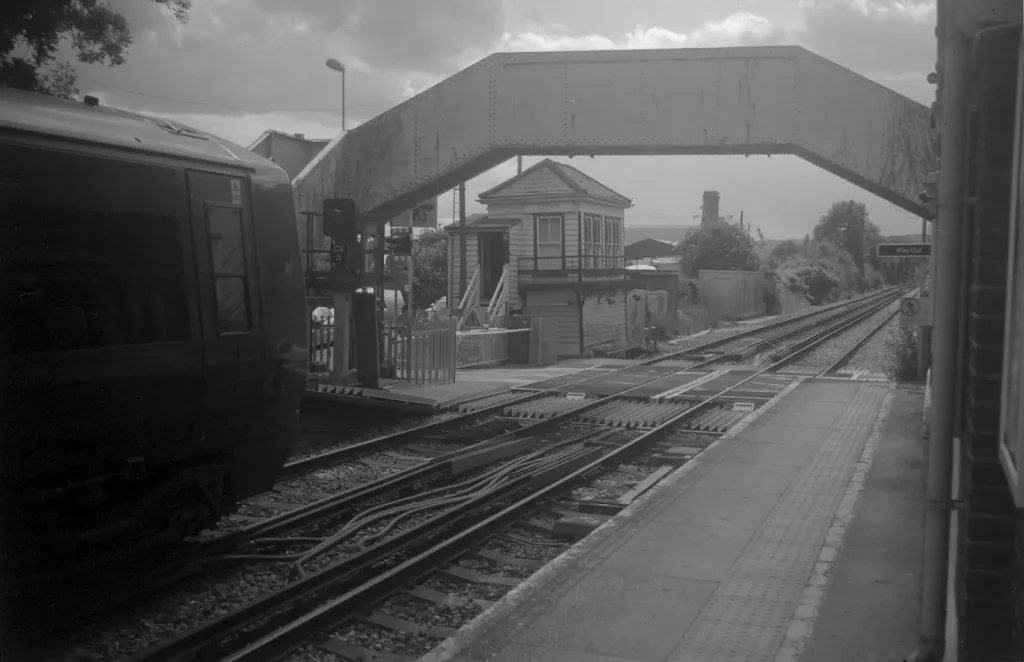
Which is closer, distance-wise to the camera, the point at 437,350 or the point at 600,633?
the point at 600,633

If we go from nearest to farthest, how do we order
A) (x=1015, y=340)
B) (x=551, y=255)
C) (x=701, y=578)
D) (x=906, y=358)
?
(x=1015, y=340), (x=701, y=578), (x=906, y=358), (x=551, y=255)

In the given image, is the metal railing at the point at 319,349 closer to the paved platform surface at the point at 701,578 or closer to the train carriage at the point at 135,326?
the paved platform surface at the point at 701,578

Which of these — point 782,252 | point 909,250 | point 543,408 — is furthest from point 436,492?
point 782,252

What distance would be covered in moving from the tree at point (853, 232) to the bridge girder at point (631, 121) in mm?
79161

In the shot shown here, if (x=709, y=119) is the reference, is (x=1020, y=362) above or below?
Result: below

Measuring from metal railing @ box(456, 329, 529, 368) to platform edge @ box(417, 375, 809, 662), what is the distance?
499 inches

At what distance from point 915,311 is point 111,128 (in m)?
7.65

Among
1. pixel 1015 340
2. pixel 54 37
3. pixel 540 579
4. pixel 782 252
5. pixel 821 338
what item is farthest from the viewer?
pixel 782 252

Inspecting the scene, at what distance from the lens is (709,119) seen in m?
13.9

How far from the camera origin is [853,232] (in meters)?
92.4

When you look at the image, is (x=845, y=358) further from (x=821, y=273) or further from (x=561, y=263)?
(x=821, y=273)

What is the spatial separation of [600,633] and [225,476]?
3.01m

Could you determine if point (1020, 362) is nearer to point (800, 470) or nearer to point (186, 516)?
point (186, 516)

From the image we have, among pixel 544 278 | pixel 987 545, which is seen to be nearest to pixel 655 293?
pixel 544 278
